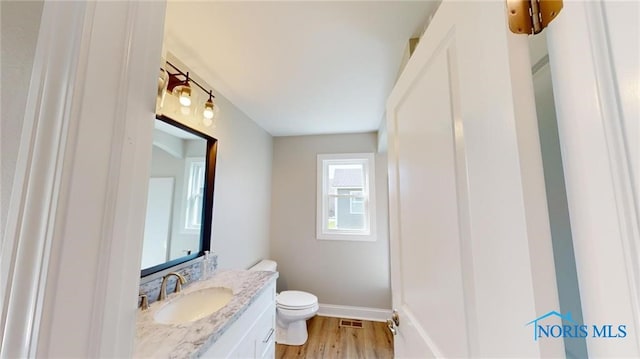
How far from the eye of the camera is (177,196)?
5.22 feet

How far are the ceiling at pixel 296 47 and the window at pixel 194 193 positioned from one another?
52 centimetres

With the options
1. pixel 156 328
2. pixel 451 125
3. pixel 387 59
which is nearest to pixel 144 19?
pixel 451 125

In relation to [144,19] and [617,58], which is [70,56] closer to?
[144,19]

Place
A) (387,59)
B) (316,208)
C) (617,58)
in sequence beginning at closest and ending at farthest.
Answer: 1. (617,58)
2. (387,59)
3. (316,208)

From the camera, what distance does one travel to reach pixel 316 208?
121 inches

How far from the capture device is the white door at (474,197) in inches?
15.5

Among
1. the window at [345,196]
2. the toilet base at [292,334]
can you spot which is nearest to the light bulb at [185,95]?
the window at [345,196]

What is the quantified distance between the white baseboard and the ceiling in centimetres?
229

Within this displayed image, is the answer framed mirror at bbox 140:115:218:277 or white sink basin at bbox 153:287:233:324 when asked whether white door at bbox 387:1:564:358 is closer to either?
white sink basin at bbox 153:287:233:324

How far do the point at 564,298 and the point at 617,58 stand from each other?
1.16 ft

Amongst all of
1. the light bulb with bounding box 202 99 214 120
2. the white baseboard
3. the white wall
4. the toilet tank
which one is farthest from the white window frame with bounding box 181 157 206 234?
the white baseboard

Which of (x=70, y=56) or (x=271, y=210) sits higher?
(x=70, y=56)

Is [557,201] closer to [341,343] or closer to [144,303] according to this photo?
[144,303]

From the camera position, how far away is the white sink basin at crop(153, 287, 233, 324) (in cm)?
128
